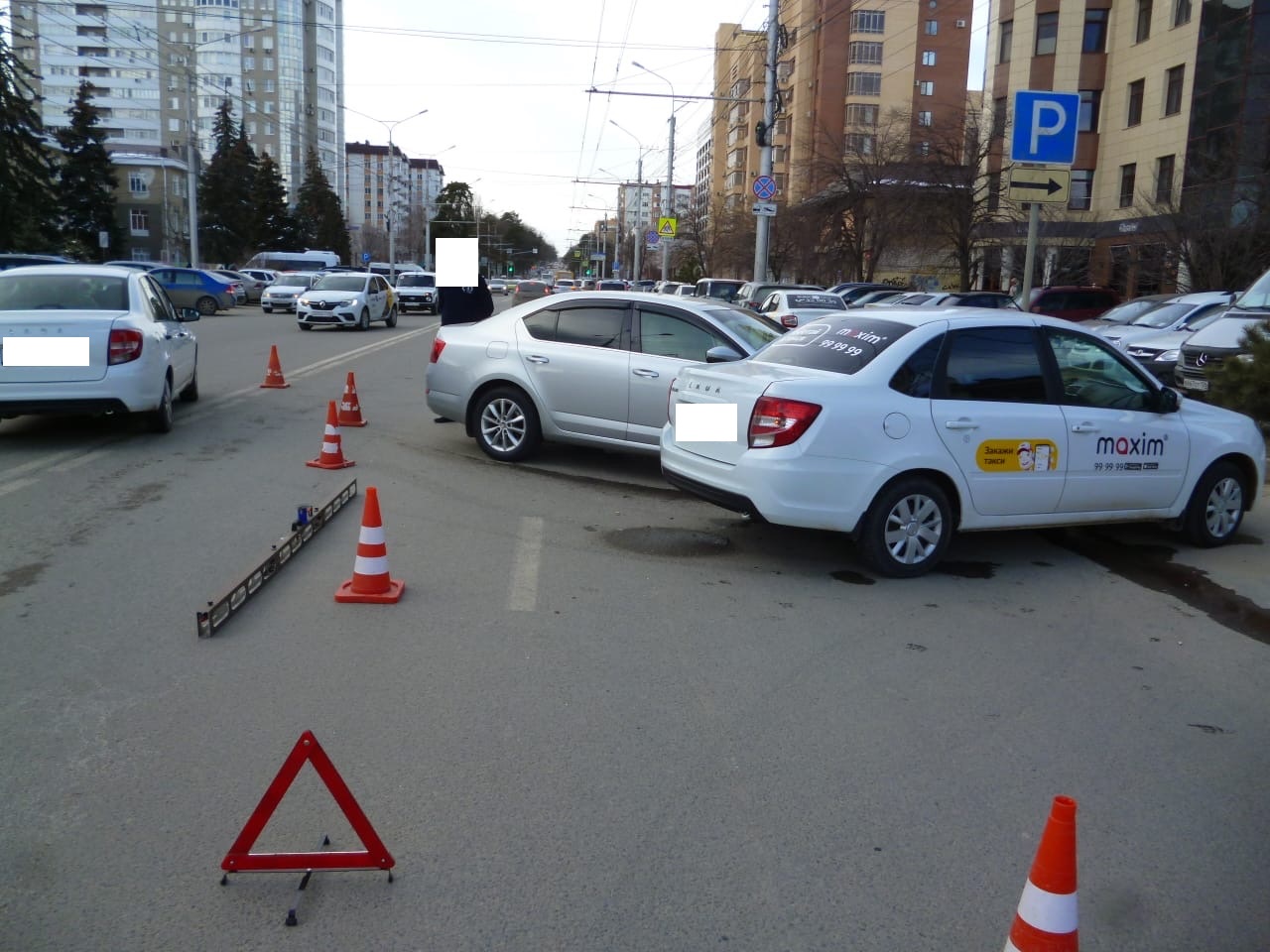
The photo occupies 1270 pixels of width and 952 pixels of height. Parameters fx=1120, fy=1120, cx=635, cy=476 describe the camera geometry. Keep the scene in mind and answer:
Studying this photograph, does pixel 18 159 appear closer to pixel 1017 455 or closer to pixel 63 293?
pixel 63 293

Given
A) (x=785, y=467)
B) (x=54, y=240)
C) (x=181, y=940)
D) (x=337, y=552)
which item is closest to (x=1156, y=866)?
(x=181, y=940)

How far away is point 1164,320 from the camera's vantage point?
20219mm

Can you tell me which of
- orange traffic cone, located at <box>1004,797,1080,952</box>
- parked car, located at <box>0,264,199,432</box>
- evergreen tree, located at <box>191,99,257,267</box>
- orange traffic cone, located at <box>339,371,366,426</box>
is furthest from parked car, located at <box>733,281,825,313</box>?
evergreen tree, located at <box>191,99,257,267</box>

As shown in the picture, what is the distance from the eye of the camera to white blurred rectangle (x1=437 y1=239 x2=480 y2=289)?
15.8 metres

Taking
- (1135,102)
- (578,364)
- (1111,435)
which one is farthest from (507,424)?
(1135,102)

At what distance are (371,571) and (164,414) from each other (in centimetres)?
601

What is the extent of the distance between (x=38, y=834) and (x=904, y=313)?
5831 mm

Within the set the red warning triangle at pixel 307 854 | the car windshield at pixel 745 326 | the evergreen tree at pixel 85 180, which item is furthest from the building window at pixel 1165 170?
the evergreen tree at pixel 85 180

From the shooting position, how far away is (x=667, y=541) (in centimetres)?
788

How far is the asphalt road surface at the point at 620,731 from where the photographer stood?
3.31 meters

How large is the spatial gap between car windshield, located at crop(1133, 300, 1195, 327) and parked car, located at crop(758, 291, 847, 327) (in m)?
5.86

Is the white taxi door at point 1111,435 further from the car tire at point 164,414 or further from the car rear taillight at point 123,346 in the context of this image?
the car tire at point 164,414

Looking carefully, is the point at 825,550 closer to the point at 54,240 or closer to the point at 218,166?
the point at 54,240

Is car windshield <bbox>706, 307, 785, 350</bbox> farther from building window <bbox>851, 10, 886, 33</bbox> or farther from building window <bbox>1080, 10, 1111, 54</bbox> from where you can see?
building window <bbox>851, 10, 886, 33</bbox>
